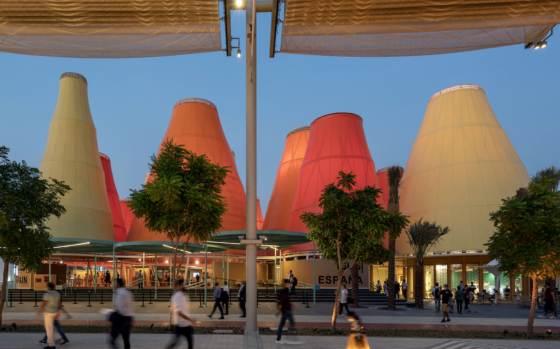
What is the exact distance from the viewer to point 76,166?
1421 inches

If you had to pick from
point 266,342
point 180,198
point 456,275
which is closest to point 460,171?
point 456,275

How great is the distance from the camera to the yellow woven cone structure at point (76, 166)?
35.0m

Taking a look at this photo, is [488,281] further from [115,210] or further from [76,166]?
[115,210]

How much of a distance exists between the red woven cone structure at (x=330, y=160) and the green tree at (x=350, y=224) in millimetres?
22234

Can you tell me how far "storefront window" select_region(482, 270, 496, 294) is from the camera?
30859mm

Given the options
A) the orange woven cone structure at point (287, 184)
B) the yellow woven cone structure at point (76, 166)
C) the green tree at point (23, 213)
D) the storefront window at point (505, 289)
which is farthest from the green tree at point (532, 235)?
the yellow woven cone structure at point (76, 166)

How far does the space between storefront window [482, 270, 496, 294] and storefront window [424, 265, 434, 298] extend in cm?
384

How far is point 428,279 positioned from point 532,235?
76.1 ft

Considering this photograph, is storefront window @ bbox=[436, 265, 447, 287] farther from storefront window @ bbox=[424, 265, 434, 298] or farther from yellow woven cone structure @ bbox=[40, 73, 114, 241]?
yellow woven cone structure @ bbox=[40, 73, 114, 241]

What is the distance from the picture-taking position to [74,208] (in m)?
35.1

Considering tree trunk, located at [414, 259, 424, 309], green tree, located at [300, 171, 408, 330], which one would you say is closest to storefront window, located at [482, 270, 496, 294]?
tree trunk, located at [414, 259, 424, 309]

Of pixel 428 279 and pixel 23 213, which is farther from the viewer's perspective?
pixel 428 279

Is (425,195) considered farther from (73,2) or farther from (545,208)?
(73,2)

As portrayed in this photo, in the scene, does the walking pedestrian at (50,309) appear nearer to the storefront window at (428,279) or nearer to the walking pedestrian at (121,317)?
the walking pedestrian at (121,317)
